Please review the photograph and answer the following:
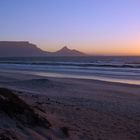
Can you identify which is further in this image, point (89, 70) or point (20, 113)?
point (89, 70)

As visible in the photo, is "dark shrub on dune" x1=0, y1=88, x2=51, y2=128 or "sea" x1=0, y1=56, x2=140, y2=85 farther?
"sea" x1=0, y1=56, x2=140, y2=85

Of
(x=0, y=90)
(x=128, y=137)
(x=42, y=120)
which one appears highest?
(x=0, y=90)

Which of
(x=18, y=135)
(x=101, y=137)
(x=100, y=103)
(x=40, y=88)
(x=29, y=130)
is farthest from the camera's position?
(x=40, y=88)

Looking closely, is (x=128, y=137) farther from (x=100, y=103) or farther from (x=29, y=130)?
(x=100, y=103)

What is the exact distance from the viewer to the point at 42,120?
25.9 ft

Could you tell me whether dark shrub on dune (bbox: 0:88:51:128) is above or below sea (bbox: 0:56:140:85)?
above

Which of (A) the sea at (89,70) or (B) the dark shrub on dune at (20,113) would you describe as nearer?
(B) the dark shrub on dune at (20,113)

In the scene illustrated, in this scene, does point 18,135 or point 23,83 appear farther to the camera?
point 23,83

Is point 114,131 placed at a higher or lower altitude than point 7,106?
lower

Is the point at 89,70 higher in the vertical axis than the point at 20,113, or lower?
lower

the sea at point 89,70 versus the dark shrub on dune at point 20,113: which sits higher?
the dark shrub on dune at point 20,113

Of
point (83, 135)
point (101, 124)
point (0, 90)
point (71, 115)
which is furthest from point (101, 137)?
point (0, 90)

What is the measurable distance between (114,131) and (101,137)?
0.79 meters

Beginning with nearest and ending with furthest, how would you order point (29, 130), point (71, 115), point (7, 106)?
point (29, 130)
point (7, 106)
point (71, 115)
